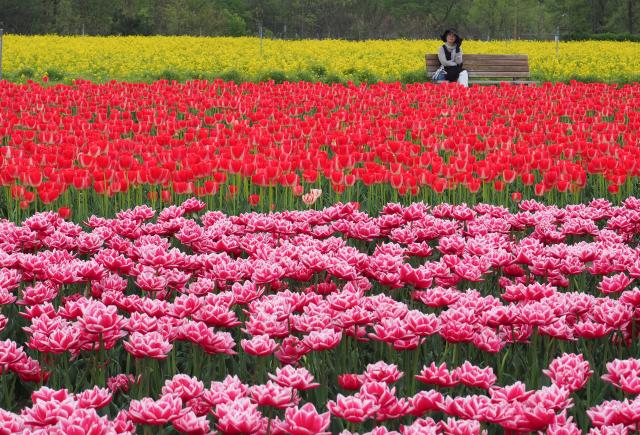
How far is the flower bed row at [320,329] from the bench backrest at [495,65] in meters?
13.5

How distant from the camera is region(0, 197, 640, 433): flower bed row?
242 cm

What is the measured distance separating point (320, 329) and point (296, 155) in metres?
3.74

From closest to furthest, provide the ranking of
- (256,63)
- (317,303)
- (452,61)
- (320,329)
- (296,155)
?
(320,329), (317,303), (296,155), (452,61), (256,63)

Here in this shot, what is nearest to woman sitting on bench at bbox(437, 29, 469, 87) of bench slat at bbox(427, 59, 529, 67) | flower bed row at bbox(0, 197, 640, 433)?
bench slat at bbox(427, 59, 529, 67)

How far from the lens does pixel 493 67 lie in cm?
1819

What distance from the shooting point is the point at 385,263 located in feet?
12.5

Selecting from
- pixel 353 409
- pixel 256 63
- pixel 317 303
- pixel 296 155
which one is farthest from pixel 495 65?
pixel 353 409

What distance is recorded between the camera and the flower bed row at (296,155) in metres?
6.07

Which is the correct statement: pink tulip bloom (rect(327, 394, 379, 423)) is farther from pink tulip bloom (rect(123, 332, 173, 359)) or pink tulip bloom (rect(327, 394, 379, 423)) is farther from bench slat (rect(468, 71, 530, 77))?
bench slat (rect(468, 71, 530, 77))

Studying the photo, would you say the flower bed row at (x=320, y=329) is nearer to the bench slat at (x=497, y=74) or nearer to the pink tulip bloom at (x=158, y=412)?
the pink tulip bloom at (x=158, y=412)

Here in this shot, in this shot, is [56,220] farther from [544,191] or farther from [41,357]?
[544,191]

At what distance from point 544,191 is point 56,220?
11.1 feet

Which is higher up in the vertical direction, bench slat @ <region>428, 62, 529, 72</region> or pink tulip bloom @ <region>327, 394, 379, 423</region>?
bench slat @ <region>428, 62, 529, 72</region>

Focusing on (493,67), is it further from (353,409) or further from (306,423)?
(306,423)
